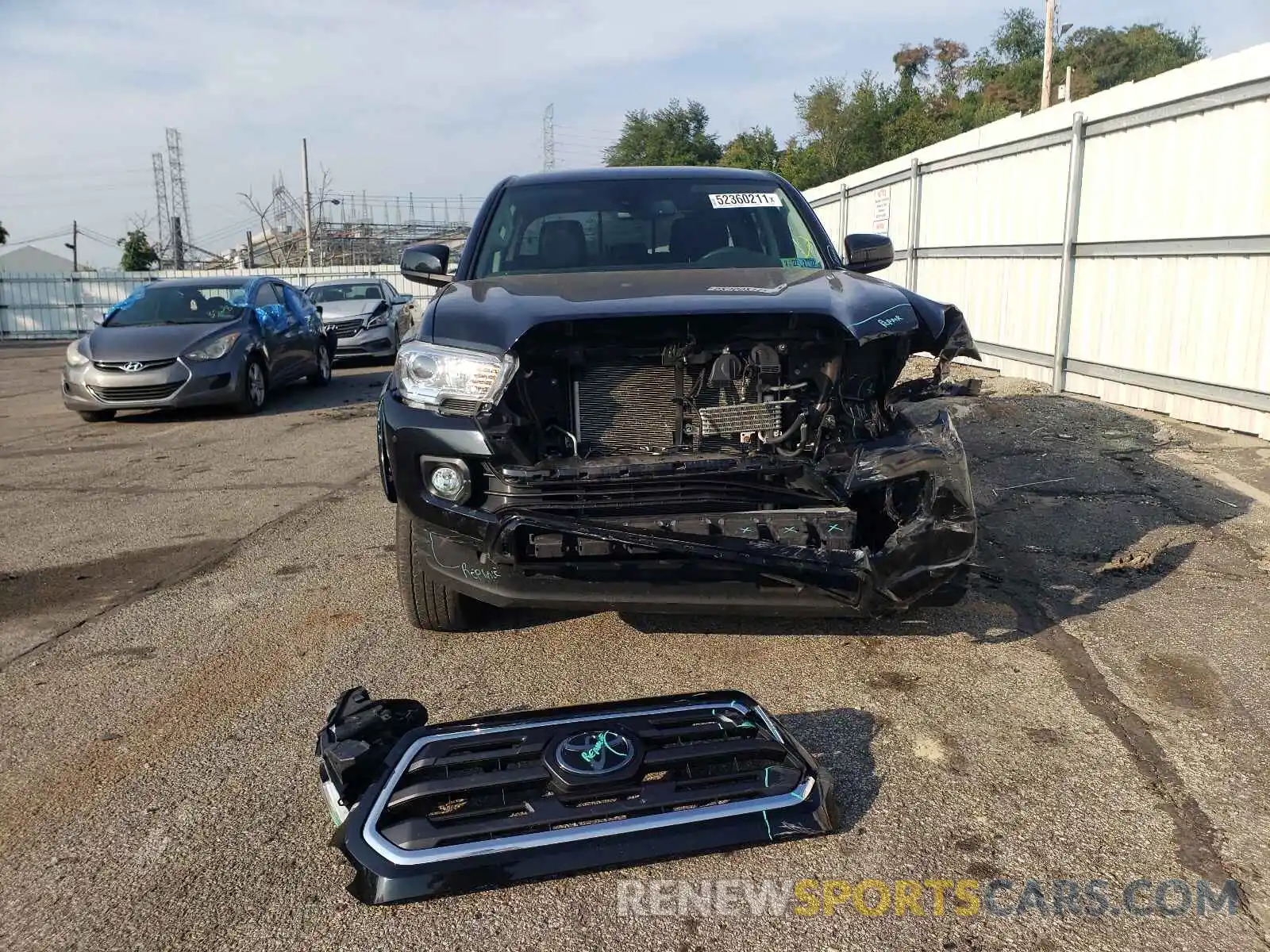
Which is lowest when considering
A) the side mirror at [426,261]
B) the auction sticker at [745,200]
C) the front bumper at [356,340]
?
the front bumper at [356,340]

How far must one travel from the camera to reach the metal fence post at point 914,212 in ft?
41.7

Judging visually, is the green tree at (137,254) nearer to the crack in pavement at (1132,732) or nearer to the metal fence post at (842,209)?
the metal fence post at (842,209)

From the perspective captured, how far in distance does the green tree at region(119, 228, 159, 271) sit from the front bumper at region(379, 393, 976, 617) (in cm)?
4527

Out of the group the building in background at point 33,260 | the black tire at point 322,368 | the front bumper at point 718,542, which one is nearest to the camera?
the front bumper at point 718,542

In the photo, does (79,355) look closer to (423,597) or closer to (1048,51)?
(423,597)

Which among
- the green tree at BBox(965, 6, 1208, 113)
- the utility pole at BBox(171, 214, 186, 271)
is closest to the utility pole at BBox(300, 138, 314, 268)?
the utility pole at BBox(171, 214, 186, 271)

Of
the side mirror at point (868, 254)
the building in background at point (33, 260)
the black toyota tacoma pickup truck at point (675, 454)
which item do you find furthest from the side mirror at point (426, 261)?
the building in background at point (33, 260)

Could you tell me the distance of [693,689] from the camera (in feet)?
10.7

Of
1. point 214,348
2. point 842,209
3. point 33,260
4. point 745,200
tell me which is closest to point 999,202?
point 842,209

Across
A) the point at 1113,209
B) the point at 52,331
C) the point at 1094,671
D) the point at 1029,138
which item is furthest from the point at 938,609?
the point at 52,331

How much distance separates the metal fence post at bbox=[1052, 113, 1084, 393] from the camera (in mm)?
8820

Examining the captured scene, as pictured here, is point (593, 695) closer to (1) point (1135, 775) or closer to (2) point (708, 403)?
(2) point (708, 403)

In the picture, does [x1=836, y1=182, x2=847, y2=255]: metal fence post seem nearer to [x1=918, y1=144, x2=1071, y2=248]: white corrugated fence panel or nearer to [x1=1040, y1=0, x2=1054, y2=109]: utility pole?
[x1=918, y1=144, x2=1071, y2=248]: white corrugated fence panel

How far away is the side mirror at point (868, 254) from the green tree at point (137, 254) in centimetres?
4442
